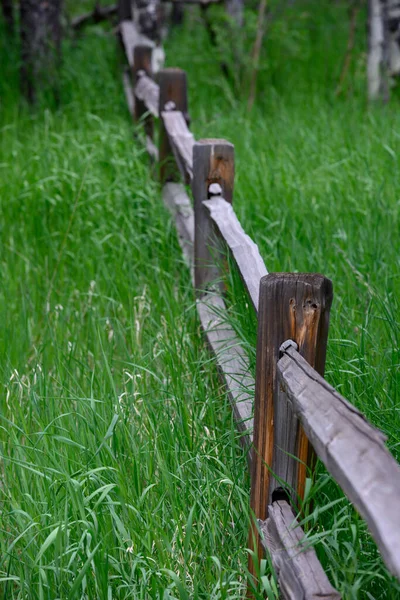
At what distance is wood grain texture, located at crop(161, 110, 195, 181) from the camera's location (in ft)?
12.9

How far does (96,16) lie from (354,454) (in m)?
8.74

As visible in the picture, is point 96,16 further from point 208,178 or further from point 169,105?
point 208,178

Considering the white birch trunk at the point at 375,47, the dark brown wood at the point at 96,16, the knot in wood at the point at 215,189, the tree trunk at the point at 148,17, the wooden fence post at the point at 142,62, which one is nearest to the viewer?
the knot in wood at the point at 215,189

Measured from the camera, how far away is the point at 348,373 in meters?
2.56

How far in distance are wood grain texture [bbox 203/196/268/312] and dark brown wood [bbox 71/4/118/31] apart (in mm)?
6280

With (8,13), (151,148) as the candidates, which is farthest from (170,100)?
(8,13)

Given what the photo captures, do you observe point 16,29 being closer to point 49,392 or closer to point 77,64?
point 77,64

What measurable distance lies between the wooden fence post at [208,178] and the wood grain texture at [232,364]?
0.21 meters

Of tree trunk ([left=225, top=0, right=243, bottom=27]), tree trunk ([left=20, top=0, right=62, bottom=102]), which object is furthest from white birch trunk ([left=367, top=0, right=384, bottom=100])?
tree trunk ([left=20, top=0, right=62, bottom=102])

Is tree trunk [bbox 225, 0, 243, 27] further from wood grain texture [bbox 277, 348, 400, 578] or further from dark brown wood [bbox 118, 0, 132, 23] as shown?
wood grain texture [bbox 277, 348, 400, 578]

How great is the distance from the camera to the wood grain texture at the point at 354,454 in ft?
3.96

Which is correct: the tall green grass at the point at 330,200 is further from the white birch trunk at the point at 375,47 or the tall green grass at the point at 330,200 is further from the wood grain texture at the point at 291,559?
the white birch trunk at the point at 375,47

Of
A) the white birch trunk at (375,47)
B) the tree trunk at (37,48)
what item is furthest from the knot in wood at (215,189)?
the white birch trunk at (375,47)

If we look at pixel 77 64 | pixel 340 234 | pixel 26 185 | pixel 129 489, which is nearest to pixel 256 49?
pixel 77 64
